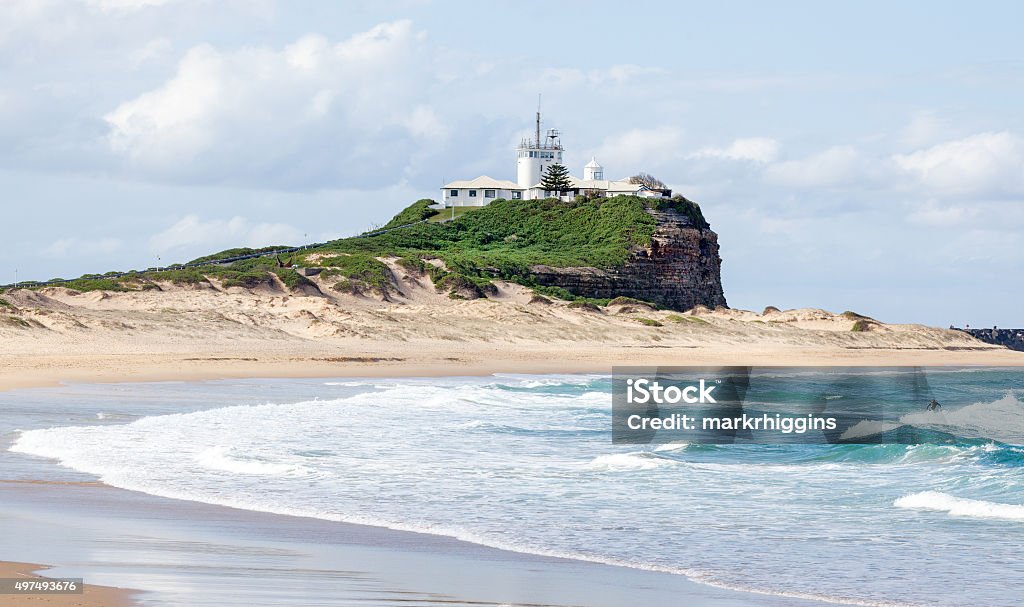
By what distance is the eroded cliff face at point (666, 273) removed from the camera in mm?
70312

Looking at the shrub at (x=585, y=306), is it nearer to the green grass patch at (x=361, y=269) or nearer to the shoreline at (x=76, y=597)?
the green grass patch at (x=361, y=269)

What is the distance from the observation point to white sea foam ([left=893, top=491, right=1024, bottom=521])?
1309 centimetres

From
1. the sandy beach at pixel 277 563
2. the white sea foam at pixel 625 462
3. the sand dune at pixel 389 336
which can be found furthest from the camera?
the sand dune at pixel 389 336

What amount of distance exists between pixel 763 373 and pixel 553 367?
8011 mm

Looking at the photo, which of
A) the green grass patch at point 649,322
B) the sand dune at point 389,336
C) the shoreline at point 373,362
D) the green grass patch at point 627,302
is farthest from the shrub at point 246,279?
the green grass patch at point 627,302

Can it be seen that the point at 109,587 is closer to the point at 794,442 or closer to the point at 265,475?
the point at 265,475

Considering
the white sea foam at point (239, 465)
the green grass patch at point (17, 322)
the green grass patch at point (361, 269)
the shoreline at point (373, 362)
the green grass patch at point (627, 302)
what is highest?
the green grass patch at point (361, 269)

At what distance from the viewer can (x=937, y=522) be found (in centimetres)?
1264

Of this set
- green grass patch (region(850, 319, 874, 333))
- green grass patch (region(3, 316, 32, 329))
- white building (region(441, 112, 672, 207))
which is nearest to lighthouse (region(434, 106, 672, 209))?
white building (region(441, 112, 672, 207))

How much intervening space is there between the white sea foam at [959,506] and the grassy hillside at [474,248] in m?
43.4

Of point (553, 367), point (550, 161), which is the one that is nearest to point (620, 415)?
point (553, 367)

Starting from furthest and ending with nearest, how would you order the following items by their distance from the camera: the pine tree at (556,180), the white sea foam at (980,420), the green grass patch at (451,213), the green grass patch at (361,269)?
the pine tree at (556,180), the green grass patch at (451,213), the green grass patch at (361,269), the white sea foam at (980,420)

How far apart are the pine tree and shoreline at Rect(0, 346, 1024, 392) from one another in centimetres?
3585

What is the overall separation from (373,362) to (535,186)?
5525cm
